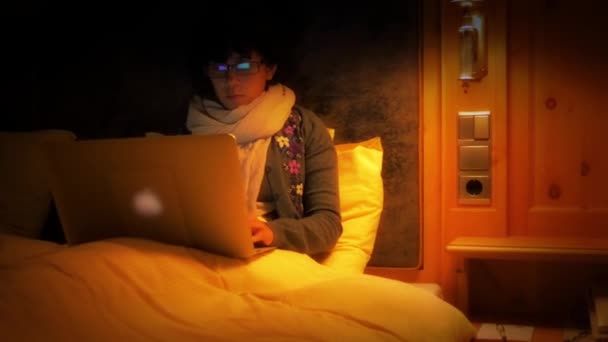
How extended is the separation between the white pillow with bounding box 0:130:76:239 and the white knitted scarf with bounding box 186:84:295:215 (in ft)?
1.73

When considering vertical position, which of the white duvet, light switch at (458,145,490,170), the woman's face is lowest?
the white duvet

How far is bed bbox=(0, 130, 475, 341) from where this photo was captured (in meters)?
1.00

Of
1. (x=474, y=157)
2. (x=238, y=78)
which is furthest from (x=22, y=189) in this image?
(x=474, y=157)

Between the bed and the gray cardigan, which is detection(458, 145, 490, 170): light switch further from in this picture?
the bed

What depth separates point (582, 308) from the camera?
1.91m

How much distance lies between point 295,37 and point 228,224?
1.00 meters

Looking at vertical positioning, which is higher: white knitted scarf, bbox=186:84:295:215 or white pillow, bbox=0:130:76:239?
white knitted scarf, bbox=186:84:295:215

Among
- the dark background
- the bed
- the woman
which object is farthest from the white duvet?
the dark background

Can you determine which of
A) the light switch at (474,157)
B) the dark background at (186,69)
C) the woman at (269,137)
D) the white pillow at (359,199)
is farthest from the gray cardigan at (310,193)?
the light switch at (474,157)

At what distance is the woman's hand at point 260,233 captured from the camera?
146 cm

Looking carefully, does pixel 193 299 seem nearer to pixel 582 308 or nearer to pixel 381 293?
pixel 381 293

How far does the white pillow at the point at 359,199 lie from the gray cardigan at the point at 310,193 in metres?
0.11

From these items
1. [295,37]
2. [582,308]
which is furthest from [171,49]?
[582,308]

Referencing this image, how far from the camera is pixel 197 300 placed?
3.86 ft
